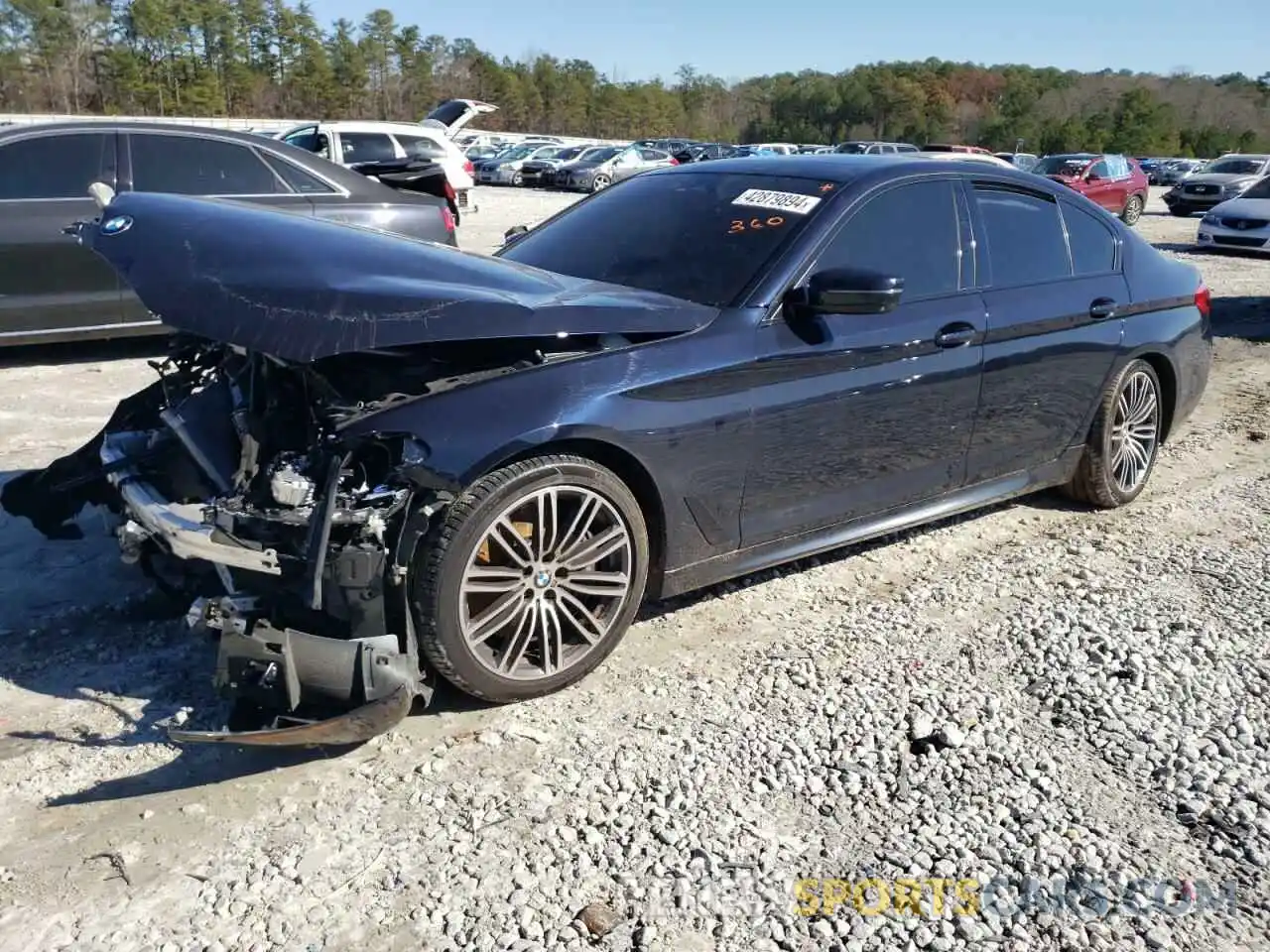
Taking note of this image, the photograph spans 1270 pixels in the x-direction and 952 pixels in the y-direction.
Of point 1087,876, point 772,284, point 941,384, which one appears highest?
point 772,284

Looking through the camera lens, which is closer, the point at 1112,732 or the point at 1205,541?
the point at 1112,732

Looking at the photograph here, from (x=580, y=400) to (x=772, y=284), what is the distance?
93 centimetres

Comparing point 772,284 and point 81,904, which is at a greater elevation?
point 772,284

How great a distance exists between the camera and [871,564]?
172 inches

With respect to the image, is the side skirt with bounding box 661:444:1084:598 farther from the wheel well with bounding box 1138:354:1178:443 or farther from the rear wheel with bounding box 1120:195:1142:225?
the rear wheel with bounding box 1120:195:1142:225

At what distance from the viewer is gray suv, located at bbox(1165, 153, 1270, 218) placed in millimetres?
26141

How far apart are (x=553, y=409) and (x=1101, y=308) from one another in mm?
2968

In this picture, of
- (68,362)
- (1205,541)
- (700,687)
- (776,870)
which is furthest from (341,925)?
(68,362)

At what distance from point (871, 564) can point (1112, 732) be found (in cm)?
137

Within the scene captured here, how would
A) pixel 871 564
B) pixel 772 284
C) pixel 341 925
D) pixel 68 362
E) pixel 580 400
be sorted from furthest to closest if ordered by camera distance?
pixel 68 362 → pixel 871 564 → pixel 772 284 → pixel 580 400 → pixel 341 925

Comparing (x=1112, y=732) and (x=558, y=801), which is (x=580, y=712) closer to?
(x=558, y=801)

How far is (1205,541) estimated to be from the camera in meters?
4.73

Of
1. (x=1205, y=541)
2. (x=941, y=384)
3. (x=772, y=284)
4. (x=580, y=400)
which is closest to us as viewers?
(x=580, y=400)

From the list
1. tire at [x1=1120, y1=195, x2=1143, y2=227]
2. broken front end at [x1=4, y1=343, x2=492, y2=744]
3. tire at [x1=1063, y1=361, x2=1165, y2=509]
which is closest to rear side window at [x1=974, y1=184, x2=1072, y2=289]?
tire at [x1=1063, y1=361, x2=1165, y2=509]
